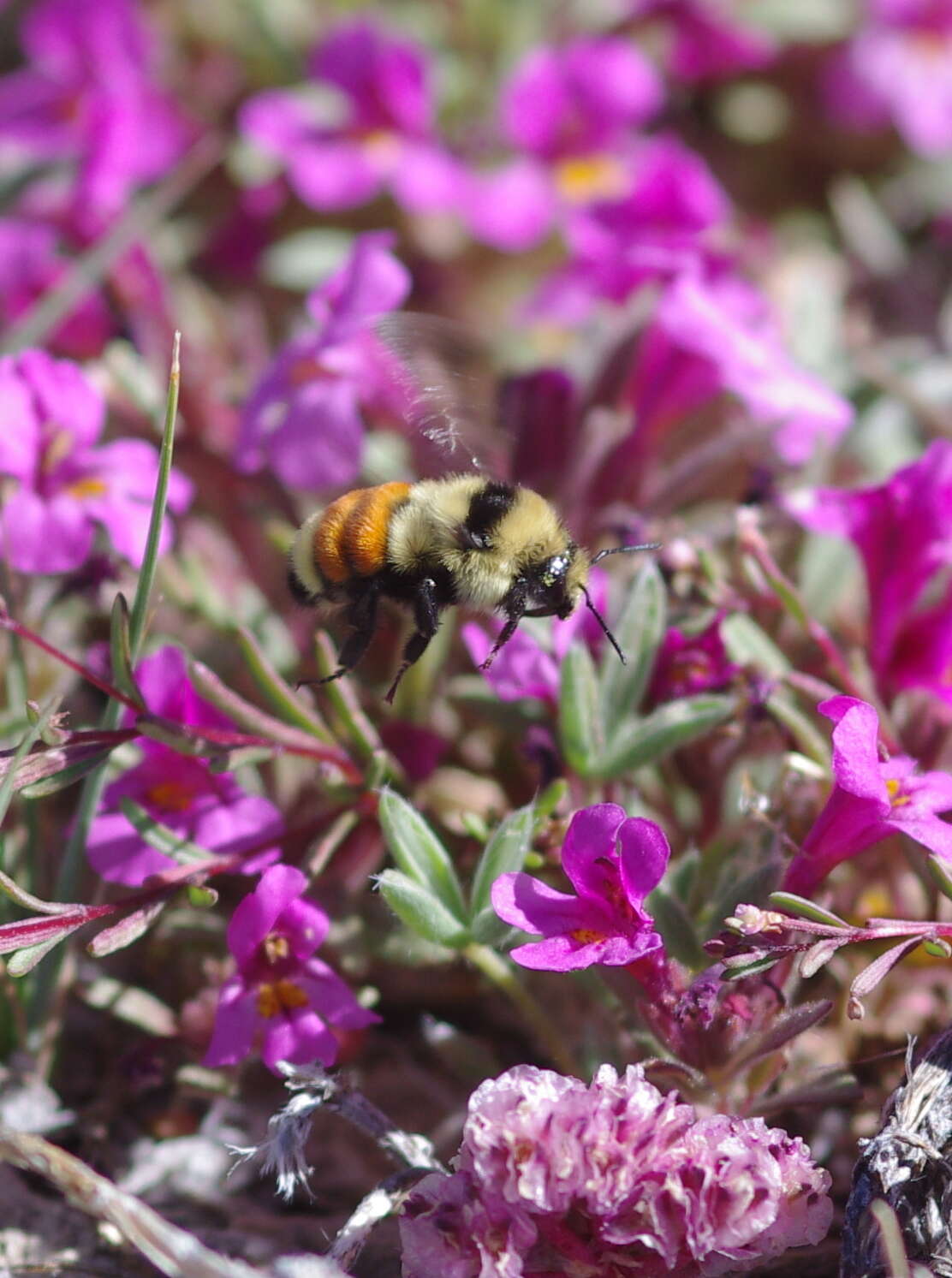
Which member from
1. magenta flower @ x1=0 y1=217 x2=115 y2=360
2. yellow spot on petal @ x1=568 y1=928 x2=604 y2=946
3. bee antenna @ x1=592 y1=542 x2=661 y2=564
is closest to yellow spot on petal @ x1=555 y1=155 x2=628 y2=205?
magenta flower @ x1=0 y1=217 x2=115 y2=360

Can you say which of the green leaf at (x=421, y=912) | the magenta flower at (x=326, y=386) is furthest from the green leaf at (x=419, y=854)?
the magenta flower at (x=326, y=386)

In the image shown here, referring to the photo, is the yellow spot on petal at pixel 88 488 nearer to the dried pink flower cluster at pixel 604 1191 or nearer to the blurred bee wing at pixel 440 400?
the blurred bee wing at pixel 440 400

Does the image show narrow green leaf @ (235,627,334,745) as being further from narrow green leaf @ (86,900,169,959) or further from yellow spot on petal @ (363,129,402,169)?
yellow spot on petal @ (363,129,402,169)

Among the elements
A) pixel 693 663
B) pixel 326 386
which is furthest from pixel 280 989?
pixel 326 386

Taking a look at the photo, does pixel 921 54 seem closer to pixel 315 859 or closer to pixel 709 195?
pixel 709 195

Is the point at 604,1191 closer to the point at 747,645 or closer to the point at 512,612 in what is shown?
the point at 512,612

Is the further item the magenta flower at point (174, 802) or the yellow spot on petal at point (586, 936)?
the magenta flower at point (174, 802)
